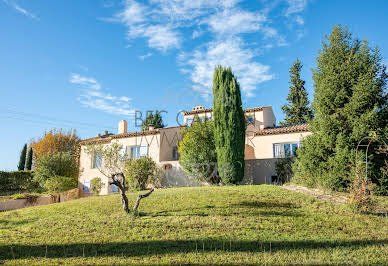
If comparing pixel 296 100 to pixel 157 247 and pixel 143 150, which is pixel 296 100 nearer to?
pixel 143 150

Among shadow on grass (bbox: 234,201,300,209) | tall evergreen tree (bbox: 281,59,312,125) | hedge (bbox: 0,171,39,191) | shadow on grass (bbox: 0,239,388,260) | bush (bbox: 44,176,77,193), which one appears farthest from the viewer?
tall evergreen tree (bbox: 281,59,312,125)

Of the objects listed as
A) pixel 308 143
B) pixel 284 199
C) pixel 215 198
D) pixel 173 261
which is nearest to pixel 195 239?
pixel 173 261

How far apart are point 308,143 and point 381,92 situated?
476cm

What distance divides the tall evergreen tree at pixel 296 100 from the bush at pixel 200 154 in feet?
68.4

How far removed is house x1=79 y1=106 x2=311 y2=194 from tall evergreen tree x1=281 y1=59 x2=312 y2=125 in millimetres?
10560

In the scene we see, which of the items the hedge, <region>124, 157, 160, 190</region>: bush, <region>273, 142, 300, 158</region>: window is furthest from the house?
the hedge

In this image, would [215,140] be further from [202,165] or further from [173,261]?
[173,261]

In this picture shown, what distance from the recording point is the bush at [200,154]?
21453 millimetres

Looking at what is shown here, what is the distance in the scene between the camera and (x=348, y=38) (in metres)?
17.6

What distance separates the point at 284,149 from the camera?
2370 centimetres

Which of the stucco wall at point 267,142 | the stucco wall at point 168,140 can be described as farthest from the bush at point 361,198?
the stucco wall at point 168,140

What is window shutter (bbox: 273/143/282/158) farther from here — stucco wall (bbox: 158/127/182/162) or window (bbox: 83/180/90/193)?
window (bbox: 83/180/90/193)

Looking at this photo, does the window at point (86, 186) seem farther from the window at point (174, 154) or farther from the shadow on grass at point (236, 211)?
the shadow on grass at point (236, 211)

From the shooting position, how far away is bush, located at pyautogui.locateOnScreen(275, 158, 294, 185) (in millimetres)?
21125
